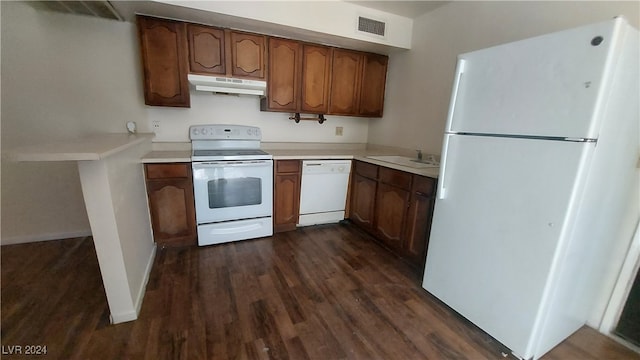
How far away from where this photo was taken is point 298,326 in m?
1.58

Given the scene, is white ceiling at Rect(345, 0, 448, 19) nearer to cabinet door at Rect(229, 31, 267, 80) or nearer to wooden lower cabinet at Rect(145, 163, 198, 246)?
cabinet door at Rect(229, 31, 267, 80)

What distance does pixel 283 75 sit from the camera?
Result: 272 centimetres

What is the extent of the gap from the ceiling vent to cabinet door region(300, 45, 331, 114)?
5.54ft

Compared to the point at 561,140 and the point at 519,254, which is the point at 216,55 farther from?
the point at 519,254

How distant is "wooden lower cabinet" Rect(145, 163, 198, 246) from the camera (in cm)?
225

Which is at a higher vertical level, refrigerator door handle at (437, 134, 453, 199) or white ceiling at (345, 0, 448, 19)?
white ceiling at (345, 0, 448, 19)

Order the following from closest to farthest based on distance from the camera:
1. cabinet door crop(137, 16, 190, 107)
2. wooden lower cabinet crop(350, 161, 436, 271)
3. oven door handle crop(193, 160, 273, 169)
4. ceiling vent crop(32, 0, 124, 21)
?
ceiling vent crop(32, 0, 124, 21) < wooden lower cabinet crop(350, 161, 436, 271) < cabinet door crop(137, 16, 190, 107) < oven door handle crop(193, 160, 273, 169)

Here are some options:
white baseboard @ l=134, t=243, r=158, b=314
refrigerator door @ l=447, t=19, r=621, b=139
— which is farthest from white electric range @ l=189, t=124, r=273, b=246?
refrigerator door @ l=447, t=19, r=621, b=139

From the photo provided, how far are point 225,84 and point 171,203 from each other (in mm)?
1216

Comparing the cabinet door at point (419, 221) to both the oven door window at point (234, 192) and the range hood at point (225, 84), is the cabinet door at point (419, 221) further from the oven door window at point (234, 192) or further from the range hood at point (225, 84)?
the range hood at point (225, 84)

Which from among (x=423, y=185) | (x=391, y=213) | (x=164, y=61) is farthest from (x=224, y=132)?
(x=423, y=185)

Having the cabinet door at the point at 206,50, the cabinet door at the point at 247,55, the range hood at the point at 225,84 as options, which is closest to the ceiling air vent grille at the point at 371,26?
the cabinet door at the point at 247,55

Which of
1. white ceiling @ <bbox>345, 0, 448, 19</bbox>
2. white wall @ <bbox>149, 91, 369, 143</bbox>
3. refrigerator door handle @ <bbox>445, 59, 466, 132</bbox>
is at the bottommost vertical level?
white wall @ <bbox>149, 91, 369, 143</bbox>

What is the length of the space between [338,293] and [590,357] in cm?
149
